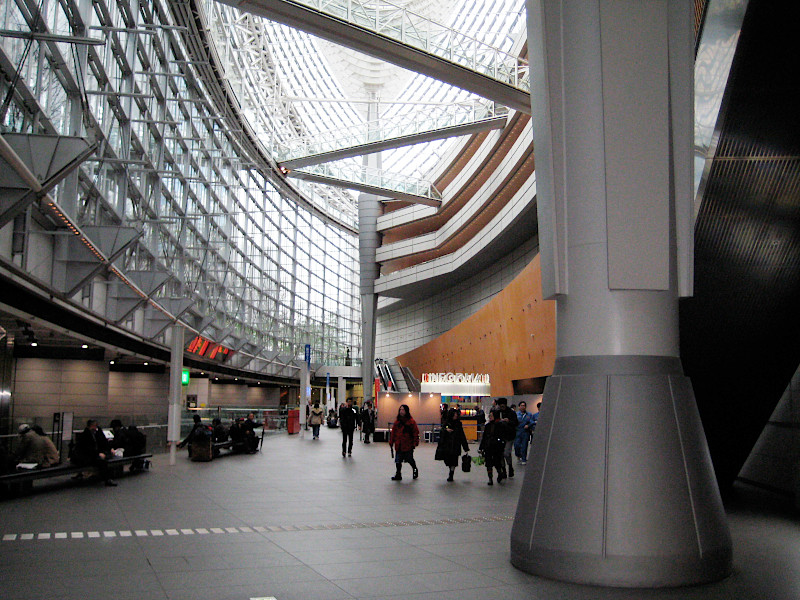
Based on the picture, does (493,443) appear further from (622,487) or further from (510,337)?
(510,337)

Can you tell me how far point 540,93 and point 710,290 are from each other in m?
4.08

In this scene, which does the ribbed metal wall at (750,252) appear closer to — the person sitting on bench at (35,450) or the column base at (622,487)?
the column base at (622,487)

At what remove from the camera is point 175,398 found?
18.4 m

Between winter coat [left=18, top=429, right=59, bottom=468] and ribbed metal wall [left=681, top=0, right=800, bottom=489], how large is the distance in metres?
10.8

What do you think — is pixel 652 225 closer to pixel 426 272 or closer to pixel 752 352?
pixel 752 352

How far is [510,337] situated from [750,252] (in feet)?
72.2

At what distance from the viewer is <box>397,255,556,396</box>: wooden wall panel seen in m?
26.1

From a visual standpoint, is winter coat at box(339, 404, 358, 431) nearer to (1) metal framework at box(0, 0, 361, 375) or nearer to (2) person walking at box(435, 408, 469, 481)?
(2) person walking at box(435, 408, 469, 481)

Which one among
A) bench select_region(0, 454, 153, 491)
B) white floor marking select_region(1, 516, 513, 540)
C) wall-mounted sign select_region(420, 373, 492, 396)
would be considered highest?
wall-mounted sign select_region(420, 373, 492, 396)

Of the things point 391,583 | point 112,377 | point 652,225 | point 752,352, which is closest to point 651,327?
point 652,225

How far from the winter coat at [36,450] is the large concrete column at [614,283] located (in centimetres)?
964

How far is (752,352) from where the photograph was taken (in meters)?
10.4

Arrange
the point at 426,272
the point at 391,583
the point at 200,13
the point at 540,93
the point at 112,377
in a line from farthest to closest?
the point at 426,272 < the point at 112,377 < the point at 200,13 < the point at 540,93 < the point at 391,583

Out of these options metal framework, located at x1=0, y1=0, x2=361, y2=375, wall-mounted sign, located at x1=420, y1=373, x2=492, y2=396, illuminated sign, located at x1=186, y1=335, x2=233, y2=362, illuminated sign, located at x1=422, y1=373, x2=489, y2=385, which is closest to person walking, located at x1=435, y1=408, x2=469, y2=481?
metal framework, located at x1=0, y1=0, x2=361, y2=375
